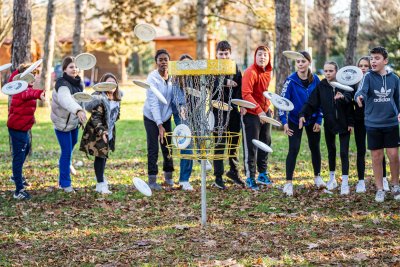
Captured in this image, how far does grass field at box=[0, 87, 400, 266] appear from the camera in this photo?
6332 millimetres

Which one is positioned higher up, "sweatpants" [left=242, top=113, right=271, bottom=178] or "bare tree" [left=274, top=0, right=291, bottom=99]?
"bare tree" [left=274, top=0, right=291, bottom=99]

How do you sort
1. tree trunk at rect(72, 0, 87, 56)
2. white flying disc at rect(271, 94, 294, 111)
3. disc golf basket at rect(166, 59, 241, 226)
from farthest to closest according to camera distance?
tree trunk at rect(72, 0, 87, 56)
white flying disc at rect(271, 94, 294, 111)
disc golf basket at rect(166, 59, 241, 226)

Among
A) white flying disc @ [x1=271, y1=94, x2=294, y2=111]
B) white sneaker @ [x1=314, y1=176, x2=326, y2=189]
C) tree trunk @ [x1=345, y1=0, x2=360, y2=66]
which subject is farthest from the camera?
tree trunk @ [x1=345, y1=0, x2=360, y2=66]

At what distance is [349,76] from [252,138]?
167cm

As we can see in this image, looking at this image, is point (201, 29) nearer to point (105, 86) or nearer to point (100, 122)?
point (100, 122)

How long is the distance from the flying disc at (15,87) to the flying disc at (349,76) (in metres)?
4.21

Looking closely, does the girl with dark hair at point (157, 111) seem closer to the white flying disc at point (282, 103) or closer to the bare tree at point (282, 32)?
the white flying disc at point (282, 103)

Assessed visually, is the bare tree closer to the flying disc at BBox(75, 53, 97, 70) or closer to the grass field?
the grass field

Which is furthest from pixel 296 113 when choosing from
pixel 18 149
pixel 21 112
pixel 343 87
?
pixel 18 149

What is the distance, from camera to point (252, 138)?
388 inches

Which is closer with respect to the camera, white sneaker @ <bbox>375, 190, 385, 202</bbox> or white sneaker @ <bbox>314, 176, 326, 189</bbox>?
white sneaker @ <bbox>375, 190, 385, 202</bbox>

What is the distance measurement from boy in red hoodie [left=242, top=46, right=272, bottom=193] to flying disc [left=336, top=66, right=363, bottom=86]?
3.47 feet

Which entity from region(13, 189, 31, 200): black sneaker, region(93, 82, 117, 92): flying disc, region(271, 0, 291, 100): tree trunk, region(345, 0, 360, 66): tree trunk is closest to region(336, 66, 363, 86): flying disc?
region(93, 82, 117, 92): flying disc

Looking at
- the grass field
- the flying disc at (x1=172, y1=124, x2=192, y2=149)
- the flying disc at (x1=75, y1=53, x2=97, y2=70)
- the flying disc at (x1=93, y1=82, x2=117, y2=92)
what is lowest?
the grass field
